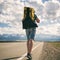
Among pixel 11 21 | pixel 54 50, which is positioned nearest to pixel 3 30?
pixel 11 21

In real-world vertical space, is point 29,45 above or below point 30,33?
below

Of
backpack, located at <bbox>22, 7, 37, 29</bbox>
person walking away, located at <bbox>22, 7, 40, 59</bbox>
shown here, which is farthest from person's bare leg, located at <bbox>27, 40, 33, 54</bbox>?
backpack, located at <bbox>22, 7, 37, 29</bbox>

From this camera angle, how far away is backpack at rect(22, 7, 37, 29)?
7.71 m

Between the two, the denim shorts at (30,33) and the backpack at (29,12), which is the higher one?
the backpack at (29,12)

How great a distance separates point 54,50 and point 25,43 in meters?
0.35

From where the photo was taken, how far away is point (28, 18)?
7.71 m

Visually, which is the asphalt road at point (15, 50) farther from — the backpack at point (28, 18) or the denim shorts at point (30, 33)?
the backpack at point (28, 18)

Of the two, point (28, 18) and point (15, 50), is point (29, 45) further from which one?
point (28, 18)

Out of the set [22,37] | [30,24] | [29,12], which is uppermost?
[29,12]

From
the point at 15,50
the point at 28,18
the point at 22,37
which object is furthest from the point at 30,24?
the point at 15,50

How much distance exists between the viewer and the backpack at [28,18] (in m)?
7.71

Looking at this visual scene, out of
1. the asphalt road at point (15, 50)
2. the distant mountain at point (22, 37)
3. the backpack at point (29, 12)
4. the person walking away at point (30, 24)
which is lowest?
the asphalt road at point (15, 50)

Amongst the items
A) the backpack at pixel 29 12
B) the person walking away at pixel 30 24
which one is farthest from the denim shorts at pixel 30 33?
the backpack at pixel 29 12

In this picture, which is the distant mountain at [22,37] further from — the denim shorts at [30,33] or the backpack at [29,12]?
the backpack at [29,12]
